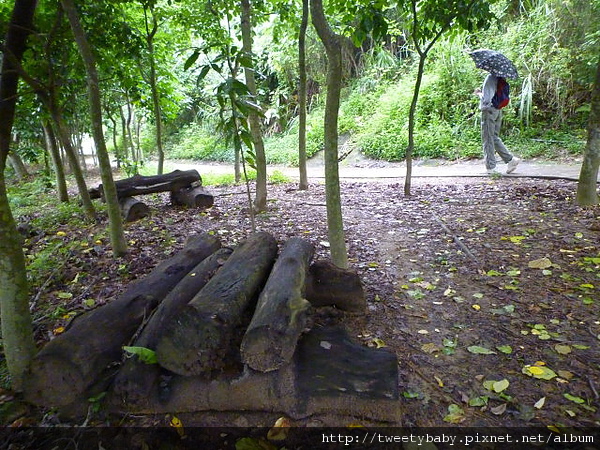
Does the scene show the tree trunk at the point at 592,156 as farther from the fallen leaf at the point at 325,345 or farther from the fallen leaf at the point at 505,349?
the fallen leaf at the point at 325,345

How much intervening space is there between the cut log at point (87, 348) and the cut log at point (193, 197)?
12.5 ft

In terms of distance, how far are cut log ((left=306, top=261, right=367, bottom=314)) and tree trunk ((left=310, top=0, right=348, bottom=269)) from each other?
41cm

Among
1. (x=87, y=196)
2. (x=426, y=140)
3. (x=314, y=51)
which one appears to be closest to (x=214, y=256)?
(x=87, y=196)

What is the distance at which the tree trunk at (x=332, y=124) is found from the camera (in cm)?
289

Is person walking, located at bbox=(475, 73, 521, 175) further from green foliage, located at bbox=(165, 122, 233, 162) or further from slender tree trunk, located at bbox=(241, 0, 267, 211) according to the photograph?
green foliage, located at bbox=(165, 122, 233, 162)

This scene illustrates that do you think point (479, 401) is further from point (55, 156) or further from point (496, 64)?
point (55, 156)

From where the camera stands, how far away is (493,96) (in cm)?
709

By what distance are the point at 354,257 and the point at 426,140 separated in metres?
7.83

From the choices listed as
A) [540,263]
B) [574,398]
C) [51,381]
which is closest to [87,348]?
[51,381]

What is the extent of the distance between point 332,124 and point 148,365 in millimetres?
2138

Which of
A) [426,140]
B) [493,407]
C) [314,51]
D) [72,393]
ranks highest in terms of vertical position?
[314,51]

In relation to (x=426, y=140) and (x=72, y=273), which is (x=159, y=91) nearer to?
(x=72, y=273)

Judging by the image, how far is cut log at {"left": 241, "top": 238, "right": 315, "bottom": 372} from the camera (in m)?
1.87

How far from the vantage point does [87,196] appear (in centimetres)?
627
